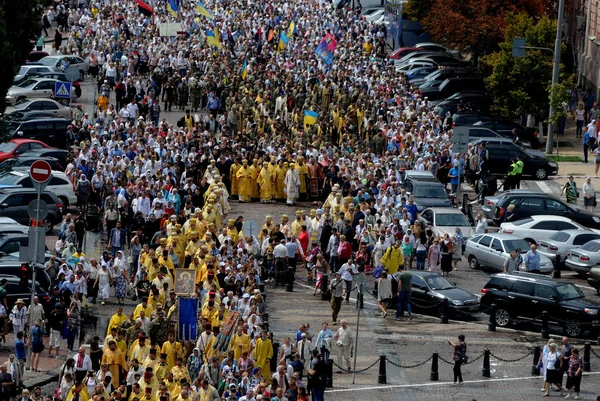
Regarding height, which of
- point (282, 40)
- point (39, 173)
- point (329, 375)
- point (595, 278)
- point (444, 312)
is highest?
point (282, 40)

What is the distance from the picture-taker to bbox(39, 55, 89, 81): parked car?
64.1 meters

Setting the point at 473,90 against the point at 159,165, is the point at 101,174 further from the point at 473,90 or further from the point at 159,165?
the point at 473,90

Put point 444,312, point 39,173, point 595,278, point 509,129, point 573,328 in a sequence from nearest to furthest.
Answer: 1. point 39,173
2. point 573,328
3. point 444,312
4. point 595,278
5. point 509,129

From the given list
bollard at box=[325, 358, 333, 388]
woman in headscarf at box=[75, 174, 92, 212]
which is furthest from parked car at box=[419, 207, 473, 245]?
bollard at box=[325, 358, 333, 388]

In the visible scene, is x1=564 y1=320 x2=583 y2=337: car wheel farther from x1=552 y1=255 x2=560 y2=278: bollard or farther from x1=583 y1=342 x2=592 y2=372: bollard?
x1=552 y1=255 x2=560 y2=278: bollard

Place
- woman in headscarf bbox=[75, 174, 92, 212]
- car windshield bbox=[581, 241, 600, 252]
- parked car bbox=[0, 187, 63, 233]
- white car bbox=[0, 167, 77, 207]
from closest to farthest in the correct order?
car windshield bbox=[581, 241, 600, 252] < parked car bbox=[0, 187, 63, 233] < woman in headscarf bbox=[75, 174, 92, 212] < white car bbox=[0, 167, 77, 207]

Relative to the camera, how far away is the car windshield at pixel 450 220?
44.2m

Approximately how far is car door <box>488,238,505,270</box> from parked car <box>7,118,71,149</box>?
16620 millimetres

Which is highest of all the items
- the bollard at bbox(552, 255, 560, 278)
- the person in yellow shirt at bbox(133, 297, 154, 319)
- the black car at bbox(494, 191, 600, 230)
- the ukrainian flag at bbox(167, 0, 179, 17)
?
the ukrainian flag at bbox(167, 0, 179, 17)

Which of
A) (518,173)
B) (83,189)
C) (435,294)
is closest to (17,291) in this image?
(83,189)

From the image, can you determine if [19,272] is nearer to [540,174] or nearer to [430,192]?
[430,192]

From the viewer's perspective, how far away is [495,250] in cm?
4197

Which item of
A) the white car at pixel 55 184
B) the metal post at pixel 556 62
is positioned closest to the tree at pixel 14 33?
the white car at pixel 55 184

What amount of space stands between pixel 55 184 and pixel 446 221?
1112 centimetres
